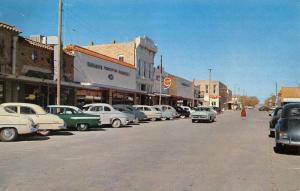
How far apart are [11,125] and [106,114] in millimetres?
10648

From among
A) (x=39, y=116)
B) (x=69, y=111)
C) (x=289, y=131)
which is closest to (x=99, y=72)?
(x=69, y=111)

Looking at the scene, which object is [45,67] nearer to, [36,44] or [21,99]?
[36,44]

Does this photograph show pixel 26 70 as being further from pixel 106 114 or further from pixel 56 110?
pixel 56 110

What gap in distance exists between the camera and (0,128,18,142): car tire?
657 inches

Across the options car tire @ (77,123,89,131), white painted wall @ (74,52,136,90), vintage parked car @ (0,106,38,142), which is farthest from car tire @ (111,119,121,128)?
vintage parked car @ (0,106,38,142)

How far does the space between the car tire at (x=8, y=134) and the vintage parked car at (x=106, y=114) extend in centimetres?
975

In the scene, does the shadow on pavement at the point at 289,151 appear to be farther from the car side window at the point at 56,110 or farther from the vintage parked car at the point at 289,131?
the car side window at the point at 56,110

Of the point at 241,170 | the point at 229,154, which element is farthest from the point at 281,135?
the point at 241,170

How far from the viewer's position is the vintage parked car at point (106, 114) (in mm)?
26781

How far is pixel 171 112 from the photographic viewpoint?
1710 inches

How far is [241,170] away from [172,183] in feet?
8.35

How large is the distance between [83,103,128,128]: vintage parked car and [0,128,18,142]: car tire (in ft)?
32.0

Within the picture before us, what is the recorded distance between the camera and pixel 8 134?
16766mm

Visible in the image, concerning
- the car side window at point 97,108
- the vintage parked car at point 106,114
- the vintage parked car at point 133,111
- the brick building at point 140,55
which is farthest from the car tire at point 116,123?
the brick building at point 140,55
